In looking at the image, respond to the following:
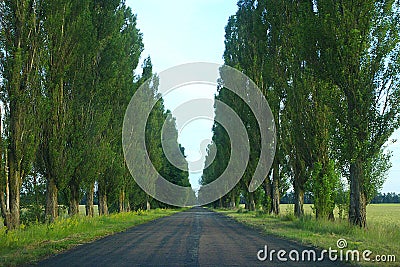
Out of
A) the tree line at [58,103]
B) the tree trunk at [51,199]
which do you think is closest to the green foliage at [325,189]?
the tree line at [58,103]

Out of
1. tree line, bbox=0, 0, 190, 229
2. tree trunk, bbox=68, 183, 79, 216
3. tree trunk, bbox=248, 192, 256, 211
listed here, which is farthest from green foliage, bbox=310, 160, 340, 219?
tree trunk, bbox=248, 192, 256, 211

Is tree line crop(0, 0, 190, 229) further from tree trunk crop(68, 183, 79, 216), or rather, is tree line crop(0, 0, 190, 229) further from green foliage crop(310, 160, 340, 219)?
green foliage crop(310, 160, 340, 219)

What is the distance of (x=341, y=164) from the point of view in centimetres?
1819

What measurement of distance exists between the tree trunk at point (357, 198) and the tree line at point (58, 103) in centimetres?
1284

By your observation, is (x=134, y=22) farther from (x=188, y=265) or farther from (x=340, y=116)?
(x=188, y=265)

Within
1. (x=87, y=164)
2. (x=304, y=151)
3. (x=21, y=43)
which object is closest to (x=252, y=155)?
(x=304, y=151)

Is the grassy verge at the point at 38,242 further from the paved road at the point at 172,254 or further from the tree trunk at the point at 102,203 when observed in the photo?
the tree trunk at the point at 102,203

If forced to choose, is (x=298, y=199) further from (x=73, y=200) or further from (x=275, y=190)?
(x=73, y=200)

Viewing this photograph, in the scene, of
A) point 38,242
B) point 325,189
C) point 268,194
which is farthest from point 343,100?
point 268,194

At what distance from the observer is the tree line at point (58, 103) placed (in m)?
17.2

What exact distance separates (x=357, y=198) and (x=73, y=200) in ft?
50.3

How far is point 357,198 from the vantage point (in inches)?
703

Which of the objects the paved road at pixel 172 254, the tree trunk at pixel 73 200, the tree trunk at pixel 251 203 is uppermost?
the tree trunk at pixel 73 200

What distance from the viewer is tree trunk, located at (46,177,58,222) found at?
21.4 m
